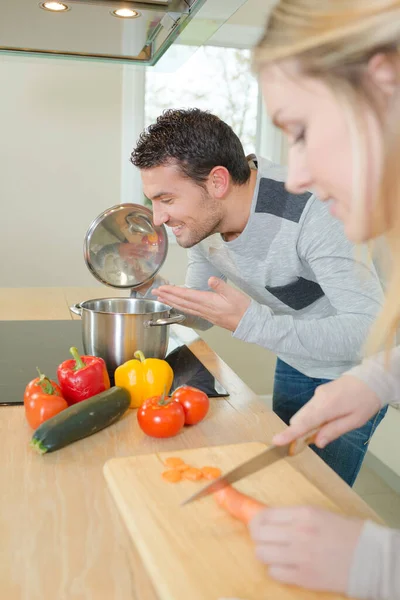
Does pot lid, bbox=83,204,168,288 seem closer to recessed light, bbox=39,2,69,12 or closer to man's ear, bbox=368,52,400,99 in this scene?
recessed light, bbox=39,2,69,12

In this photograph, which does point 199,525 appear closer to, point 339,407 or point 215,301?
point 339,407

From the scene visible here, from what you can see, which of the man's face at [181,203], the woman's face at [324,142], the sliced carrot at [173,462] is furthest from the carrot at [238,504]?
the man's face at [181,203]

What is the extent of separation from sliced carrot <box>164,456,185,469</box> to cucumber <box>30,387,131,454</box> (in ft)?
0.61

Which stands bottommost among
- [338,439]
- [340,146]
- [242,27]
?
[338,439]

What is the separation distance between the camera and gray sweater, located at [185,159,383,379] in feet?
4.94

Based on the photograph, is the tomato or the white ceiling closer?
the tomato

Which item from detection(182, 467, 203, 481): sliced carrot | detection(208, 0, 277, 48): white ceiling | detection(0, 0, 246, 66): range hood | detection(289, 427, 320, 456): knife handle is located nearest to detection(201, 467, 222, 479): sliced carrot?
detection(182, 467, 203, 481): sliced carrot

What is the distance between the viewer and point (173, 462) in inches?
41.3

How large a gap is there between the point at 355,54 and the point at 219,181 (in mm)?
1157

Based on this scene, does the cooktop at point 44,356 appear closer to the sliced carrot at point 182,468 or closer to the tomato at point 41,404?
the tomato at point 41,404

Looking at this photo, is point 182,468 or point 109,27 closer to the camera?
point 182,468

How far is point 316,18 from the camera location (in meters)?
0.68

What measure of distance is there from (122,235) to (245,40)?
2106 millimetres

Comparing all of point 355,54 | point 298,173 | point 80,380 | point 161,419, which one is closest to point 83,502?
point 161,419
